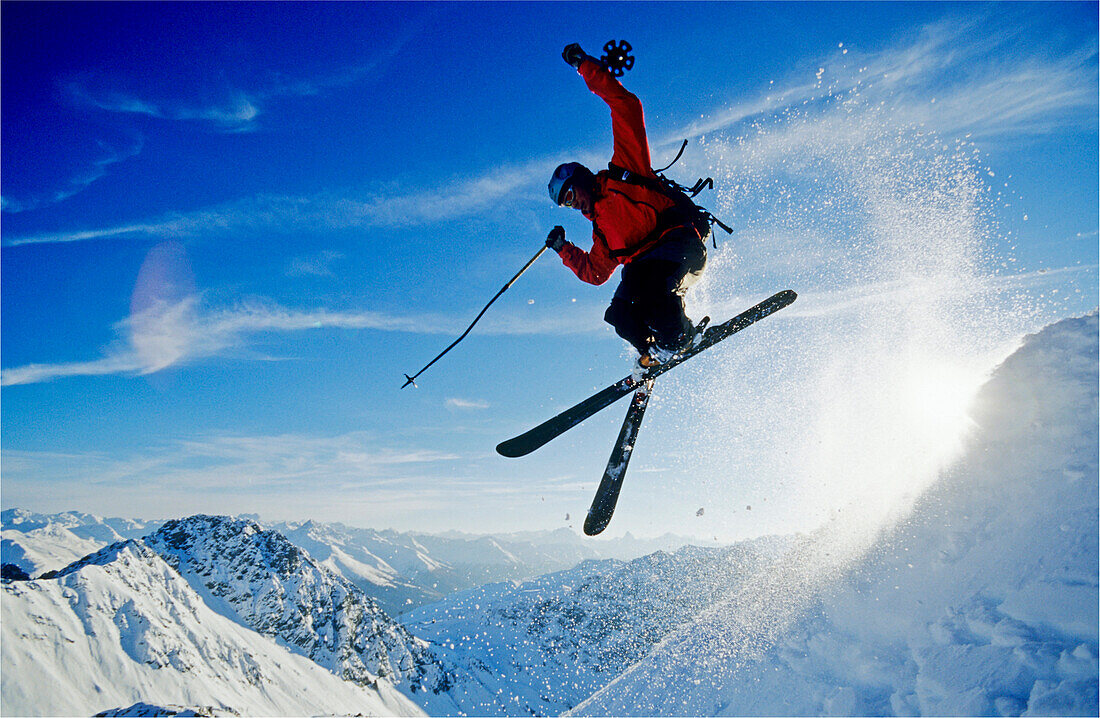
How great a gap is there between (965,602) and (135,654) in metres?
102

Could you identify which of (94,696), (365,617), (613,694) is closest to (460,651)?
(365,617)

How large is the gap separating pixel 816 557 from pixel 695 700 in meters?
4.05

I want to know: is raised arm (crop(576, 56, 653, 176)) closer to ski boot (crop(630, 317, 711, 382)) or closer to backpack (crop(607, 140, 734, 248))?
backpack (crop(607, 140, 734, 248))

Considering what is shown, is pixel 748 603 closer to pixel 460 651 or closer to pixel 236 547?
pixel 236 547

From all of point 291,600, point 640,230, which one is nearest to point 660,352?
point 640,230

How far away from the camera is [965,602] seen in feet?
24.1

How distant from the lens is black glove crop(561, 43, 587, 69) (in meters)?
4.78

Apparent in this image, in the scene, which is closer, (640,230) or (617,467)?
(640,230)

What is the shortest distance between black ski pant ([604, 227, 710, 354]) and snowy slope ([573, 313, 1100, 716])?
6.38 metres

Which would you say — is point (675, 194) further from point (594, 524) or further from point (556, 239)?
point (594, 524)

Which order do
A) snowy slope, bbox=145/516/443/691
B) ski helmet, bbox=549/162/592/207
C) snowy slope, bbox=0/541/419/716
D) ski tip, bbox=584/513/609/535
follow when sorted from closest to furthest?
ski helmet, bbox=549/162/592/207 < ski tip, bbox=584/513/609/535 < snowy slope, bbox=0/541/419/716 < snowy slope, bbox=145/516/443/691

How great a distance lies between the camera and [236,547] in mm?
126188

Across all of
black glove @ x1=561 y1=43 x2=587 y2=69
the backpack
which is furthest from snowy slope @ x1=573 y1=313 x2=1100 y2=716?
black glove @ x1=561 y1=43 x2=587 y2=69

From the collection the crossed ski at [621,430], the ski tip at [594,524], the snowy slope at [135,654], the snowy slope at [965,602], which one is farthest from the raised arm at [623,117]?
the snowy slope at [135,654]
